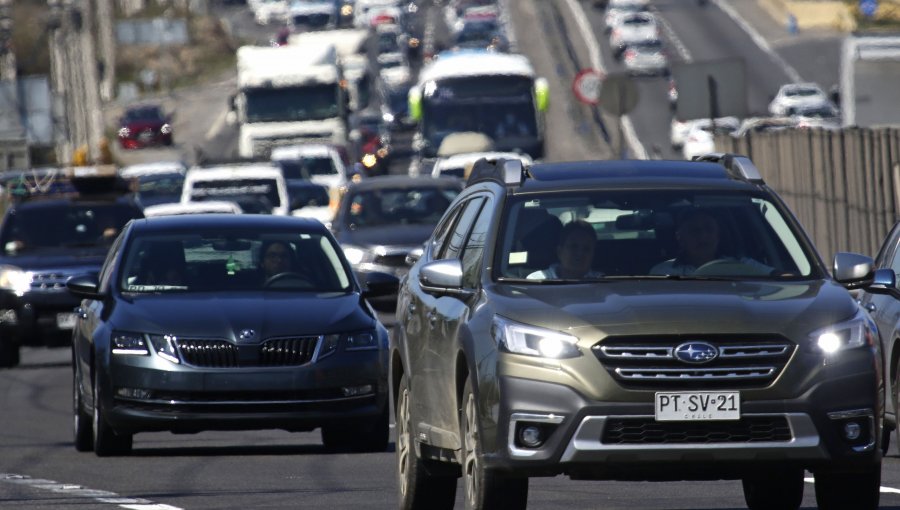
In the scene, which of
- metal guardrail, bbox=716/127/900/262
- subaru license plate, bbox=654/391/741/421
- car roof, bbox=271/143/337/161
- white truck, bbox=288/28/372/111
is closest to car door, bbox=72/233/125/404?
subaru license plate, bbox=654/391/741/421

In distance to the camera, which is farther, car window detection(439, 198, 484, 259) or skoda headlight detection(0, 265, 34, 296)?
skoda headlight detection(0, 265, 34, 296)

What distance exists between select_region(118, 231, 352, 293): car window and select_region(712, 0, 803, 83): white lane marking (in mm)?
72228

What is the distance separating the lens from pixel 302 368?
13016 millimetres

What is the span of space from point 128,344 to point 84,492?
5.82ft

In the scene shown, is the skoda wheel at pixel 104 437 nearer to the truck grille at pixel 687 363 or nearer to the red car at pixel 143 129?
the truck grille at pixel 687 363

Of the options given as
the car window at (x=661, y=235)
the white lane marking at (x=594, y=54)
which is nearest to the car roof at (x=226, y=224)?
the car window at (x=661, y=235)

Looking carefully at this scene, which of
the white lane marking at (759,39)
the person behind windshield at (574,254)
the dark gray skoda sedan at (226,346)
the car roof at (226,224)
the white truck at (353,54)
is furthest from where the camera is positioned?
the white lane marking at (759,39)

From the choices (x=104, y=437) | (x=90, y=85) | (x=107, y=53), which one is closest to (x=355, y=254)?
(x=104, y=437)

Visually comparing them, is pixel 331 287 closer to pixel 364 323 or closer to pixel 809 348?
pixel 364 323

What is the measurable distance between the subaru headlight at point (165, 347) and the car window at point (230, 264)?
2.55 ft

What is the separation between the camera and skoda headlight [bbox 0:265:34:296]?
73.9 feet

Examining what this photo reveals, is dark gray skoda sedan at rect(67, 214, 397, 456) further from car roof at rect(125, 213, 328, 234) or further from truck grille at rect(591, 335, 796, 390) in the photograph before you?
truck grille at rect(591, 335, 796, 390)

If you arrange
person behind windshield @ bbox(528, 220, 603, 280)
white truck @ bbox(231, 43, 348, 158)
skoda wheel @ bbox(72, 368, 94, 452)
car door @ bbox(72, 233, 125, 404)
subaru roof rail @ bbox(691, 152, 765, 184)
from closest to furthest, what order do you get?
person behind windshield @ bbox(528, 220, 603, 280), subaru roof rail @ bbox(691, 152, 765, 184), car door @ bbox(72, 233, 125, 404), skoda wheel @ bbox(72, 368, 94, 452), white truck @ bbox(231, 43, 348, 158)

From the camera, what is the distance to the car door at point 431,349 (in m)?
9.30
